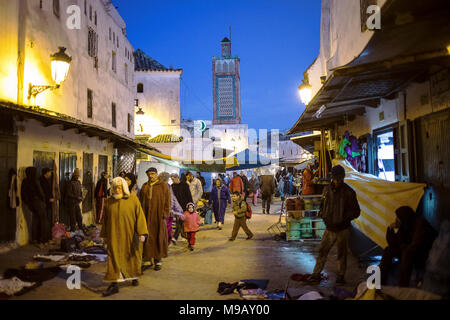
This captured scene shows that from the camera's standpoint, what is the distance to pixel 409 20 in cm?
481

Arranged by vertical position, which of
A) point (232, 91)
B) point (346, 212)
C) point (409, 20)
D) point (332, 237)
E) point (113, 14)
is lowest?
point (332, 237)

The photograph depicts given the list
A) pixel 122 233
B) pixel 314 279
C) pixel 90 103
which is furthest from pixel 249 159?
pixel 122 233

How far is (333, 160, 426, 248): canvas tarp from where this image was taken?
235 inches

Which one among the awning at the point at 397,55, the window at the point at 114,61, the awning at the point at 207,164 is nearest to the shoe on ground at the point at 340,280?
the awning at the point at 397,55

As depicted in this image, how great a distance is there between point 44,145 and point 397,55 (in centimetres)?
918

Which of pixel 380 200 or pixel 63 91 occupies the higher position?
pixel 63 91

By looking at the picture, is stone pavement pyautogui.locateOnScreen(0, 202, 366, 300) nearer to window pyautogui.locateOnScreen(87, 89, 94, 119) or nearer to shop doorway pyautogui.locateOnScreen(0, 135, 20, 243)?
shop doorway pyautogui.locateOnScreen(0, 135, 20, 243)

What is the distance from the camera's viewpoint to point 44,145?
10148mm

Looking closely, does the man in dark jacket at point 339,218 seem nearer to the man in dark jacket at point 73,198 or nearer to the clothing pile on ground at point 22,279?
the clothing pile on ground at point 22,279

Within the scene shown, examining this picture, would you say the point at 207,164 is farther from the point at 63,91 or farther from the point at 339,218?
the point at 339,218

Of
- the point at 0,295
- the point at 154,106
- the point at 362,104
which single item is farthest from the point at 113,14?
the point at 0,295

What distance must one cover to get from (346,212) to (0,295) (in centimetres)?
566

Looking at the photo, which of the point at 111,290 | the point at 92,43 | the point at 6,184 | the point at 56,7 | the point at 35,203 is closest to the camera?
the point at 111,290
